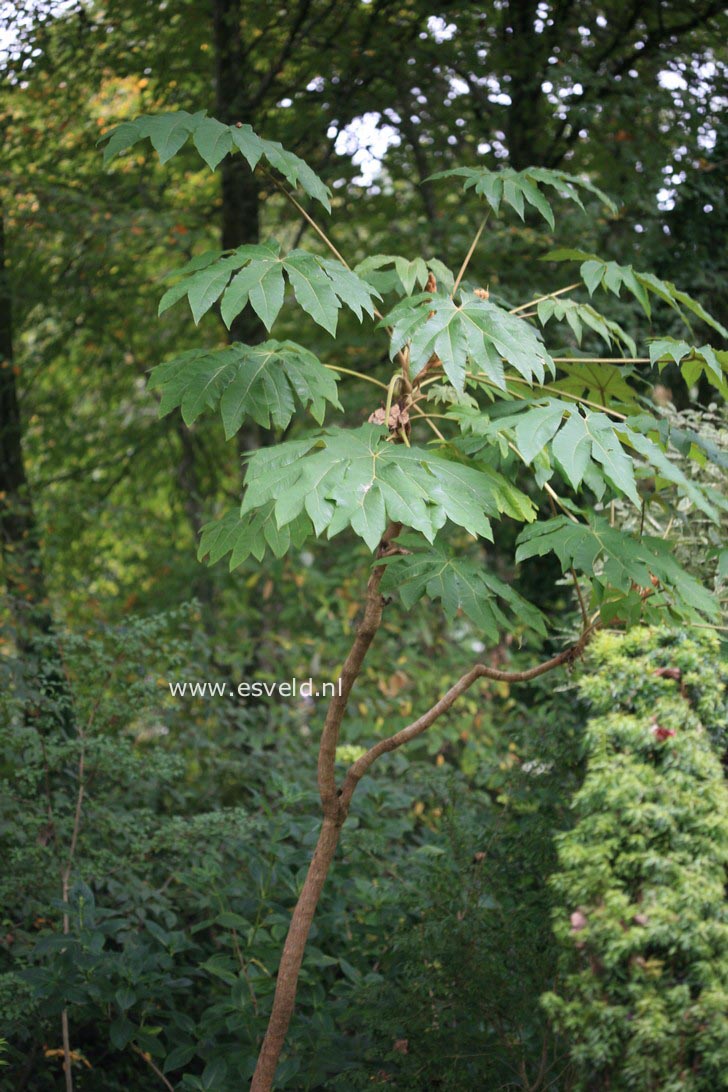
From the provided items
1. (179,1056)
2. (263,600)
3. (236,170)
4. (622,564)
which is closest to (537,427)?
(622,564)

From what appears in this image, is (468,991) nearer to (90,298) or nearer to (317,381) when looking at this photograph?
(317,381)

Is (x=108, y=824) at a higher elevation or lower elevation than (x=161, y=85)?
lower

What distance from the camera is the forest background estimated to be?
3205 millimetres

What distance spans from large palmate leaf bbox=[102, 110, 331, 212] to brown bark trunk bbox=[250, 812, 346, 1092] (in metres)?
1.53

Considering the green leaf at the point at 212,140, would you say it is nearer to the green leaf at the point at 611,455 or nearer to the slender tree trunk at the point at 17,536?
the green leaf at the point at 611,455

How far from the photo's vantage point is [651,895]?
1.84 meters

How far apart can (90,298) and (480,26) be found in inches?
113

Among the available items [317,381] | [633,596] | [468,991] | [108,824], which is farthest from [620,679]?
[108,824]

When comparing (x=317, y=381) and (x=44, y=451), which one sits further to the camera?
(x=44, y=451)

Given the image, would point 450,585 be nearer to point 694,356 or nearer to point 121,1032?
point 694,356

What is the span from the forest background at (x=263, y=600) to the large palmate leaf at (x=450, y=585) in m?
0.30

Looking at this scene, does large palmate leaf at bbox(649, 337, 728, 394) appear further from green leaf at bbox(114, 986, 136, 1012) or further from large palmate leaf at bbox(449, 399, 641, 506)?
green leaf at bbox(114, 986, 136, 1012)

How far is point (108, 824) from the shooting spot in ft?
12.9

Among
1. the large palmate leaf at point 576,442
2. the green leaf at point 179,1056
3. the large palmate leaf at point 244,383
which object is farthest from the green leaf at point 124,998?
the large palmate leaf at point 576,442
